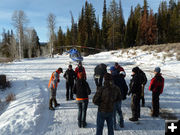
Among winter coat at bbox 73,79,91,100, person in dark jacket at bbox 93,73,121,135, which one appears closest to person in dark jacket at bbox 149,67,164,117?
person in dark jacket at bbox 93,73,121,135

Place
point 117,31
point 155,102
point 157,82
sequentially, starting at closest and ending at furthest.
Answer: point 157,82, point 155,102, point 117,31

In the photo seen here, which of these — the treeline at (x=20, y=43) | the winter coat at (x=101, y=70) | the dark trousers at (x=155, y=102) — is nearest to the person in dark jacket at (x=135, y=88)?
the dark trousers at (x=155, y=102)

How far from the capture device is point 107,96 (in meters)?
3.52

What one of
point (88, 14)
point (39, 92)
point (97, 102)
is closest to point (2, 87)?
point (39, 92)

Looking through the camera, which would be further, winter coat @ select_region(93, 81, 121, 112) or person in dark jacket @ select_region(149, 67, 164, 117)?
person in dark jacket @ select_region(149, 67, 164, 117)

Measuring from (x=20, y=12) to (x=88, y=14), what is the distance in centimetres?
2470

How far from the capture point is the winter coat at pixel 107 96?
352 centimetres

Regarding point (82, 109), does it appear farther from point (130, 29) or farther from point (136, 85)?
point (130, 29)

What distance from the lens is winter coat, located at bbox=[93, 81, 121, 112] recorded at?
3.52 meters

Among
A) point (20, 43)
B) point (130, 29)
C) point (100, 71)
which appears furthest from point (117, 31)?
point (100, 71)

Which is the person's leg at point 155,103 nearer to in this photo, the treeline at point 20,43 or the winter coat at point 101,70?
the winter coat at point 101,70

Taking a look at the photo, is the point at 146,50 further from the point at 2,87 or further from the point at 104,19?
the point at 104,19

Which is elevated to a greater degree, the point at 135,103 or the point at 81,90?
the point at 81,90

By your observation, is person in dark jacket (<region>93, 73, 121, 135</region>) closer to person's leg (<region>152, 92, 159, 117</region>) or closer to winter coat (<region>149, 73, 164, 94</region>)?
winter coat (<region>149, 73, 164, 94</region>)
